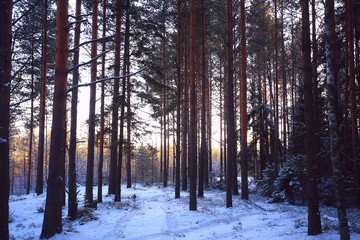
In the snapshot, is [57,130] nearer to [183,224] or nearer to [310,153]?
[183,224]

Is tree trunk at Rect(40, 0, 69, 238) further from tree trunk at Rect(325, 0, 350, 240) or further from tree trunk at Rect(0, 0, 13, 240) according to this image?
→ tree trunk at Rect(325, 0, 350, 240)

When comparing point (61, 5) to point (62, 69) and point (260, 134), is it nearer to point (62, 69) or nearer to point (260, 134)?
point (62, 69)

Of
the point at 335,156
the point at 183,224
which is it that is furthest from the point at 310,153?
the point at 183,224

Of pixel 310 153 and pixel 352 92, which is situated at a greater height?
pixel 352 92

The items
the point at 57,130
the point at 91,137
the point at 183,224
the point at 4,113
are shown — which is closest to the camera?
the point at 4,113

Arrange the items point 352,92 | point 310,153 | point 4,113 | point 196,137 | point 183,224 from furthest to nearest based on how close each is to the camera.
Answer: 1. point 196,137
2. point 352,92
3. point 183,224
4. point 310,153
5. point 4,113

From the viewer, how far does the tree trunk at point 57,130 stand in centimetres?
582

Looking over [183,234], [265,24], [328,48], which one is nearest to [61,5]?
[328,48]

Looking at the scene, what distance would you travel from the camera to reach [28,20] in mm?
15539

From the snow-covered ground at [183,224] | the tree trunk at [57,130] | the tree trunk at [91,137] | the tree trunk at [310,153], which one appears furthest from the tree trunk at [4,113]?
the tree trunk at [91,137]

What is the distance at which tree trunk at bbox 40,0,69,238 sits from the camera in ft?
19.1

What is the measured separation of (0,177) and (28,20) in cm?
1595

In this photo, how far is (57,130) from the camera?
233 inches

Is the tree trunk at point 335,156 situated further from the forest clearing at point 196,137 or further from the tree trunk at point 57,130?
the tree trunk at point 57,130
